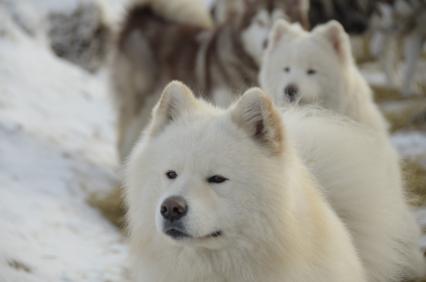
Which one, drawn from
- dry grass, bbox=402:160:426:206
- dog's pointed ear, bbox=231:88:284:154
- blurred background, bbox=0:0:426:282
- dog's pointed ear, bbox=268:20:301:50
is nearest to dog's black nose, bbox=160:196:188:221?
dog's pointed ear, bbox=231:88:284:154

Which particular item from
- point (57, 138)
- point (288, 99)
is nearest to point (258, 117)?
point (288, 99)

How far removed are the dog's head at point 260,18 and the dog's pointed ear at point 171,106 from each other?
4.11m

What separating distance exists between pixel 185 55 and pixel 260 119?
4847 mm

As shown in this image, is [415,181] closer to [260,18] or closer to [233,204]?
[260,18]

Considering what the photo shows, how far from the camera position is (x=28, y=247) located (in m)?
4.08

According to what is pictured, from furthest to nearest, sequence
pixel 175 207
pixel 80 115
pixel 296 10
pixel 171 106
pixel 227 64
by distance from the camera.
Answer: pixel 80 115
pixel 227 64
pixel 296 10
pixel 171 106
pixel 175 207

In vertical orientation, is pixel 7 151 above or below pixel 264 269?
above

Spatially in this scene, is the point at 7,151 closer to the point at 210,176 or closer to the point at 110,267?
the point at 110,267

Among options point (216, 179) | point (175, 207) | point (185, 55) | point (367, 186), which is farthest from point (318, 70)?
point (185, 55)

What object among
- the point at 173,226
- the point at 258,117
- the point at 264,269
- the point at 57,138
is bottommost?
the point at 264,269

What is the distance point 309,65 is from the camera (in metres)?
4.59

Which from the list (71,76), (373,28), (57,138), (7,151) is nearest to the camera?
(7,151)

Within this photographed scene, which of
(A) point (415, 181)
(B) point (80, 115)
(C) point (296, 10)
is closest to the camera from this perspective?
(A) point (415, 181)

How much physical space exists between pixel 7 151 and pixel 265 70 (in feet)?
7.72
